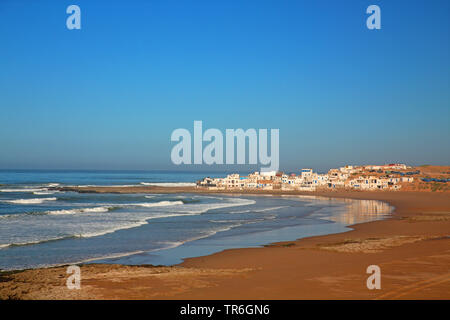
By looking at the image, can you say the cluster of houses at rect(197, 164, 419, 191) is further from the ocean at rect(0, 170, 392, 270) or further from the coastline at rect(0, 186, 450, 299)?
the coastline at rect(0, 186, 450, 299)

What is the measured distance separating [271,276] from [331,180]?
2526 inches

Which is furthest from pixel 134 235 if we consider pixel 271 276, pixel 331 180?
pixel 331 180

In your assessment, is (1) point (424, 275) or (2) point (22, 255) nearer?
(1) point (424, 275)

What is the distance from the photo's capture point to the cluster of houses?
218 ft

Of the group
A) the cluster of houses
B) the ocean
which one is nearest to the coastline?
the ocean

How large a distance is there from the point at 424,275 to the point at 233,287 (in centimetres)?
453

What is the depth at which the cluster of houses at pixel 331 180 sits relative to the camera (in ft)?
218

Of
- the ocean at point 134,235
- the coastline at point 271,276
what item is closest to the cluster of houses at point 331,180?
the ocean at point 134,235

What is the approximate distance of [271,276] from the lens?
1037 centimetres

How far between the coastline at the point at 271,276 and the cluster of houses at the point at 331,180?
5355 cm

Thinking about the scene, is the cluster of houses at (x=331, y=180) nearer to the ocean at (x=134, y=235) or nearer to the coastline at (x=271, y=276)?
the ocean at (x=134, y=235)

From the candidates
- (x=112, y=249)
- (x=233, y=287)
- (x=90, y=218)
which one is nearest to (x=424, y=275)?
(x=233, y=287)

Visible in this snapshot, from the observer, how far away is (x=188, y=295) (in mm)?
8617
